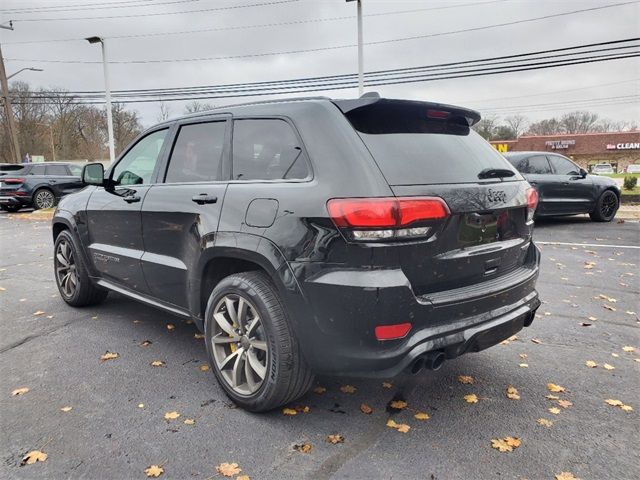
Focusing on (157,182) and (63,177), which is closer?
(157,182)

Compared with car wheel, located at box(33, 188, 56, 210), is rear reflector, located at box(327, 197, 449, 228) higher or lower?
higher

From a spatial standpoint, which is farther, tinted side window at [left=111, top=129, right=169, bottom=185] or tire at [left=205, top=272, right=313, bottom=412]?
tinted side window at [left=111, top=129, right=169, bottom=185]

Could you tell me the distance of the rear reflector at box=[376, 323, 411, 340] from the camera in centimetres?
229

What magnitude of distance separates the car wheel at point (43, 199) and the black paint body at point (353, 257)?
1635 centimetres

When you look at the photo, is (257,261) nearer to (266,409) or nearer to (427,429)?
(266,409)

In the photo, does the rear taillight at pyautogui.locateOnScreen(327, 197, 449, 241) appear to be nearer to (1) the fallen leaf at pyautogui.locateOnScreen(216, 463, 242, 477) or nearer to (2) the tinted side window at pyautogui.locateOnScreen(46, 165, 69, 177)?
(1) the fallen leaf at pyautogui.locateOnScreen(216, 463, 242, 477)

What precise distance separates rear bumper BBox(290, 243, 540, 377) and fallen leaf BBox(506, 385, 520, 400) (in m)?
0.68

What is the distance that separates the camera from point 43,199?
1697 centimetres

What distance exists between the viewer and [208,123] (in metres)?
3.38

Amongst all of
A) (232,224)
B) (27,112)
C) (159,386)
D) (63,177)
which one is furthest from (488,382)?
(27,112)

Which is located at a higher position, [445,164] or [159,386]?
[445,164]

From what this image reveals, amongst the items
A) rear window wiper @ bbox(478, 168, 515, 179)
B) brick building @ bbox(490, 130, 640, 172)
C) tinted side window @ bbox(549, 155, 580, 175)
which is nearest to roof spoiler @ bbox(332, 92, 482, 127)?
rear window wiper @ bbox(478, 168, 515, 179)

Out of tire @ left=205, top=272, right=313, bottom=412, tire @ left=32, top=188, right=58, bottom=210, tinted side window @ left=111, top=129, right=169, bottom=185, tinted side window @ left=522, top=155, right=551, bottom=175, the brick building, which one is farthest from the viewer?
the brick building

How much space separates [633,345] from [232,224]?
338 centimetres
